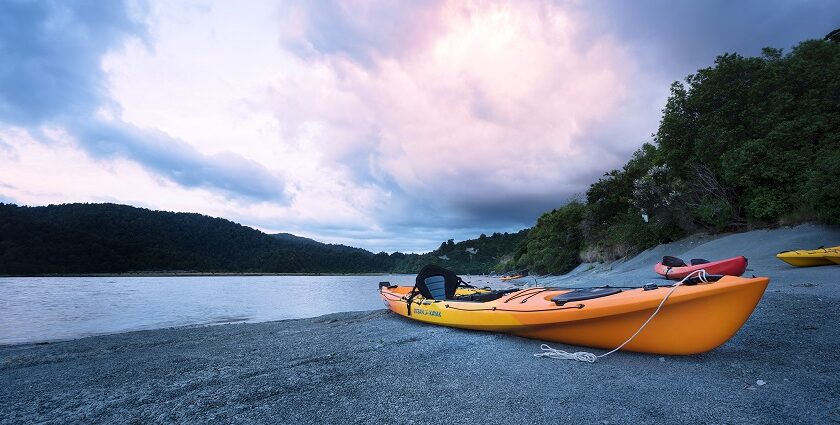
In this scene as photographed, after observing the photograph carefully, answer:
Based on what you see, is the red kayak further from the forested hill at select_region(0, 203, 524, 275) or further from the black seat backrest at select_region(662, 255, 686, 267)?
the forested hill at select_region(0, 203, 524, 275)

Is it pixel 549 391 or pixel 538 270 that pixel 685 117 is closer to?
pixel 549 391

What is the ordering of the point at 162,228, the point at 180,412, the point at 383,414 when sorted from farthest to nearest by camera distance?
the point at 162,228
the point at 180,412
the point at 383,414

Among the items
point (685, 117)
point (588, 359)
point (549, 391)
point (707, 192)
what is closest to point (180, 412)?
point (549, 391)

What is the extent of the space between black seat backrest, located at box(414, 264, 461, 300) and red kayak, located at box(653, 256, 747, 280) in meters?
6.02

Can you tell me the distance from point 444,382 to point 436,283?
531 centimetres

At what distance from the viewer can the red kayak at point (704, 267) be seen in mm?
9578

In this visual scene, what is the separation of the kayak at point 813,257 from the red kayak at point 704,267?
121 inches

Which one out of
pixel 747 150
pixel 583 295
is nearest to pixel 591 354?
pixel 583 295

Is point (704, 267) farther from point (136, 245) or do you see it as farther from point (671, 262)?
point (136, 245)

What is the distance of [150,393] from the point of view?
4180mm

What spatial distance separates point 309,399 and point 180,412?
1.19 m

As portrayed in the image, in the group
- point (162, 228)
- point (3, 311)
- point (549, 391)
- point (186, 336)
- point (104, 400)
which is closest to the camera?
point (549, 391)

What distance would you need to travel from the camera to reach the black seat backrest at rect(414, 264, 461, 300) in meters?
9.24

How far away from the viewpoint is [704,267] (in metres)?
9.30
